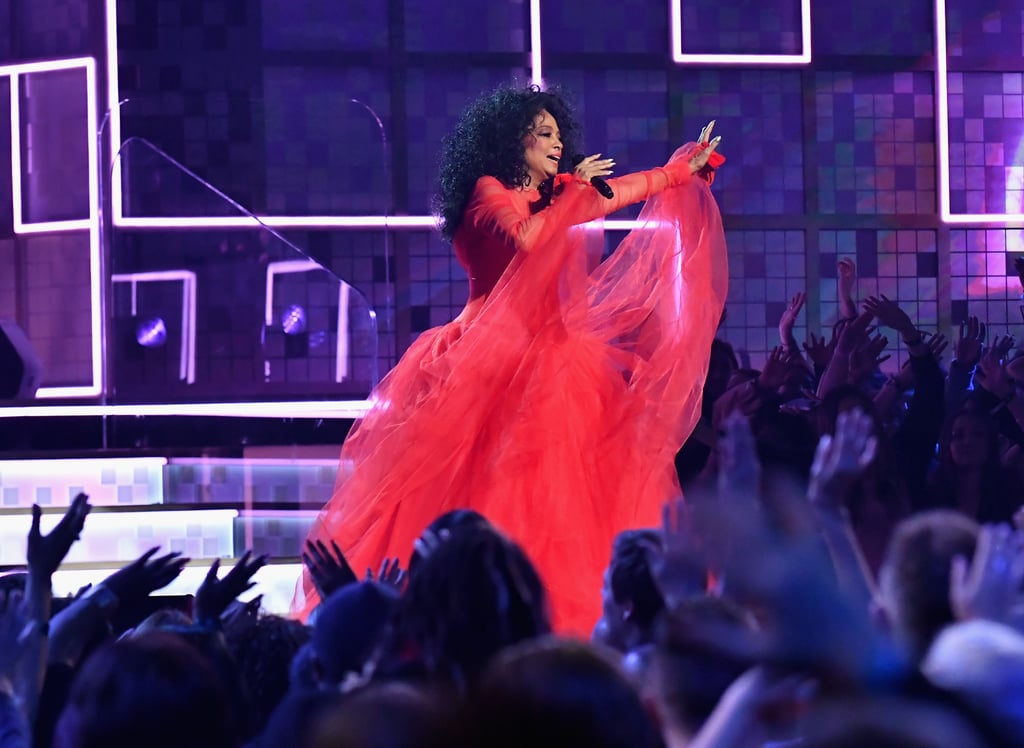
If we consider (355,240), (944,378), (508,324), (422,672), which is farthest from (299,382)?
(422,672)

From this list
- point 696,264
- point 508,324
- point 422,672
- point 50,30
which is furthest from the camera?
point 50,30

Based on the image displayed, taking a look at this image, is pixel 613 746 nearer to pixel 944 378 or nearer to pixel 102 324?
pixel 944 378

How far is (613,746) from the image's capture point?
0.97m

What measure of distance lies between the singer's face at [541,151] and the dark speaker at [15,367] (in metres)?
2.57

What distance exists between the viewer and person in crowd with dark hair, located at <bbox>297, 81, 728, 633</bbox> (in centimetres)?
339

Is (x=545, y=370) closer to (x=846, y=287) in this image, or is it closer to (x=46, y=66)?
(x=846, y=287)

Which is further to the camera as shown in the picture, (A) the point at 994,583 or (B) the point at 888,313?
(B) the point at 888,313

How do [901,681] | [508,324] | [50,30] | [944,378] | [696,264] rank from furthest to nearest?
1. [50,30]
2. [944,378]
3. [696,264]
4. [508,324]
5. [901,681]

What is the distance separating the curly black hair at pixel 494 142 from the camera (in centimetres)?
377

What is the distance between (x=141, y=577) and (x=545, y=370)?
158 cm

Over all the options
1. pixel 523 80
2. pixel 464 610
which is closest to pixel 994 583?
pixel 464 610

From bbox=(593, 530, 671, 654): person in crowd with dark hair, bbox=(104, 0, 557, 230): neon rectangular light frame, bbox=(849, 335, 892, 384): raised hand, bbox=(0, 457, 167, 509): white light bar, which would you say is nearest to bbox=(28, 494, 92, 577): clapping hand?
bbox=(593, 530, 671, 654): person in crowd with dark hair

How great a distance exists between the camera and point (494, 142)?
12.4ft

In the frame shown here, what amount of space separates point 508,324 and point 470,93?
313 centimetres
